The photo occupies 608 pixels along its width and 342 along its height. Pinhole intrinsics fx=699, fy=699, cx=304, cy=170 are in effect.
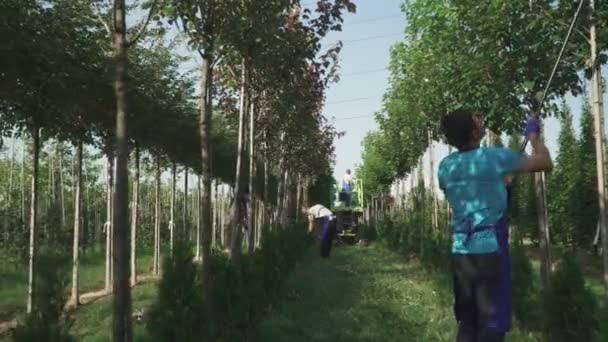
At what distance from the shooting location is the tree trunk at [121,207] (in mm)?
5281

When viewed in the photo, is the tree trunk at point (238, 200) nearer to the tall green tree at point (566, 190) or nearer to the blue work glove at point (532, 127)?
the blue work glove at point (532, 127)

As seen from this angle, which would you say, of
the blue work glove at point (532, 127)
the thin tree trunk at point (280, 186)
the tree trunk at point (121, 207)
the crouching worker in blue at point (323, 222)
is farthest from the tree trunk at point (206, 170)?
the thin tree trunk at point (280, 186)

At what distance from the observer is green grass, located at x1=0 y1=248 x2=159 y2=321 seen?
14.2m

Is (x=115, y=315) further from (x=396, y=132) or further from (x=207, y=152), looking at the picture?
(x=396, y=132)

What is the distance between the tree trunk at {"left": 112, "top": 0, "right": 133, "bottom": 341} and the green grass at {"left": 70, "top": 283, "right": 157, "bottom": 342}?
236 centimetres

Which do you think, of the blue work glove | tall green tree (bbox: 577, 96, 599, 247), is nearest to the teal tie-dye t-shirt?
the blue work glove

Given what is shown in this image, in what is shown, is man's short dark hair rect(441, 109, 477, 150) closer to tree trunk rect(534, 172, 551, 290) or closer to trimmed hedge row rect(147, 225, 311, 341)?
trimmed hedge row rect(147, 225, 311, 341)

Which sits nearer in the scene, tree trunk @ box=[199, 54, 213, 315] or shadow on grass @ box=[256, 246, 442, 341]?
tree trunk @ box=[199, 54, 213, 315]

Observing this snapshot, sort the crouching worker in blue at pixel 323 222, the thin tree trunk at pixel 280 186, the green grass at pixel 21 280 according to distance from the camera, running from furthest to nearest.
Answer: the thin tree trunk at pixel 280 186 < the crouching worker in blue at pixel 323 222 < the green grass at pixel 21 280

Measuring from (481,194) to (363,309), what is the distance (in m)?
7.79

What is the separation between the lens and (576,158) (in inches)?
1007

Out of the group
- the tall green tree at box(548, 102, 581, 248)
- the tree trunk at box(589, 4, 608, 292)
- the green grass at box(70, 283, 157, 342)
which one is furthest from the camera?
the tall green tree at box(548, 102, 581, 248)

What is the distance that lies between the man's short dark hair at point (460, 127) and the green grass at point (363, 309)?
4923 mm

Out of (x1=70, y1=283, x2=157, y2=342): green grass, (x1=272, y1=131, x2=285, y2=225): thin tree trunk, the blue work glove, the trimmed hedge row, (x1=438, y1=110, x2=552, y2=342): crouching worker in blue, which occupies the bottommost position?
(x1=70, y1=283, x2=157, y2=342): green grass
